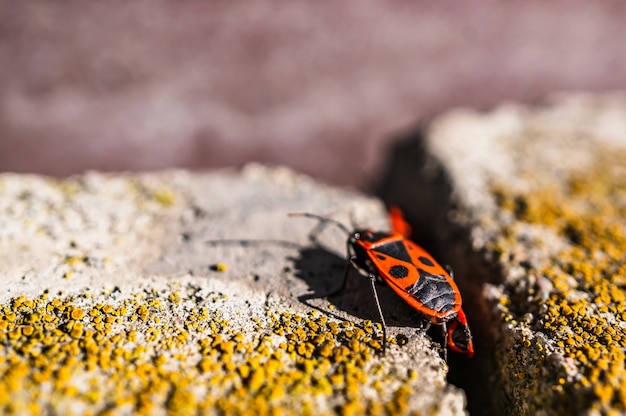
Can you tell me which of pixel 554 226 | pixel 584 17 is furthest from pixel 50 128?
pixel 584 17

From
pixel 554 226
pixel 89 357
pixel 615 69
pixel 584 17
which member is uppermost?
pixel 584 17

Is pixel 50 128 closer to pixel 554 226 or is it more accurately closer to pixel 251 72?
pixel 251 72

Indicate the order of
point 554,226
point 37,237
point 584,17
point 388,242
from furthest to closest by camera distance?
point 584,17
point 554,226
point 37,237
point 388,242

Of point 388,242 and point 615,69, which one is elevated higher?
point 615,69

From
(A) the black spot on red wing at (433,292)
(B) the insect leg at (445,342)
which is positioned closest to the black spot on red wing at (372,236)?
(A) the black spot on red wing at (433,292)

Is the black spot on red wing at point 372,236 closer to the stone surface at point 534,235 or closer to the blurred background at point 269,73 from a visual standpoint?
the stone surface at point 534,235
